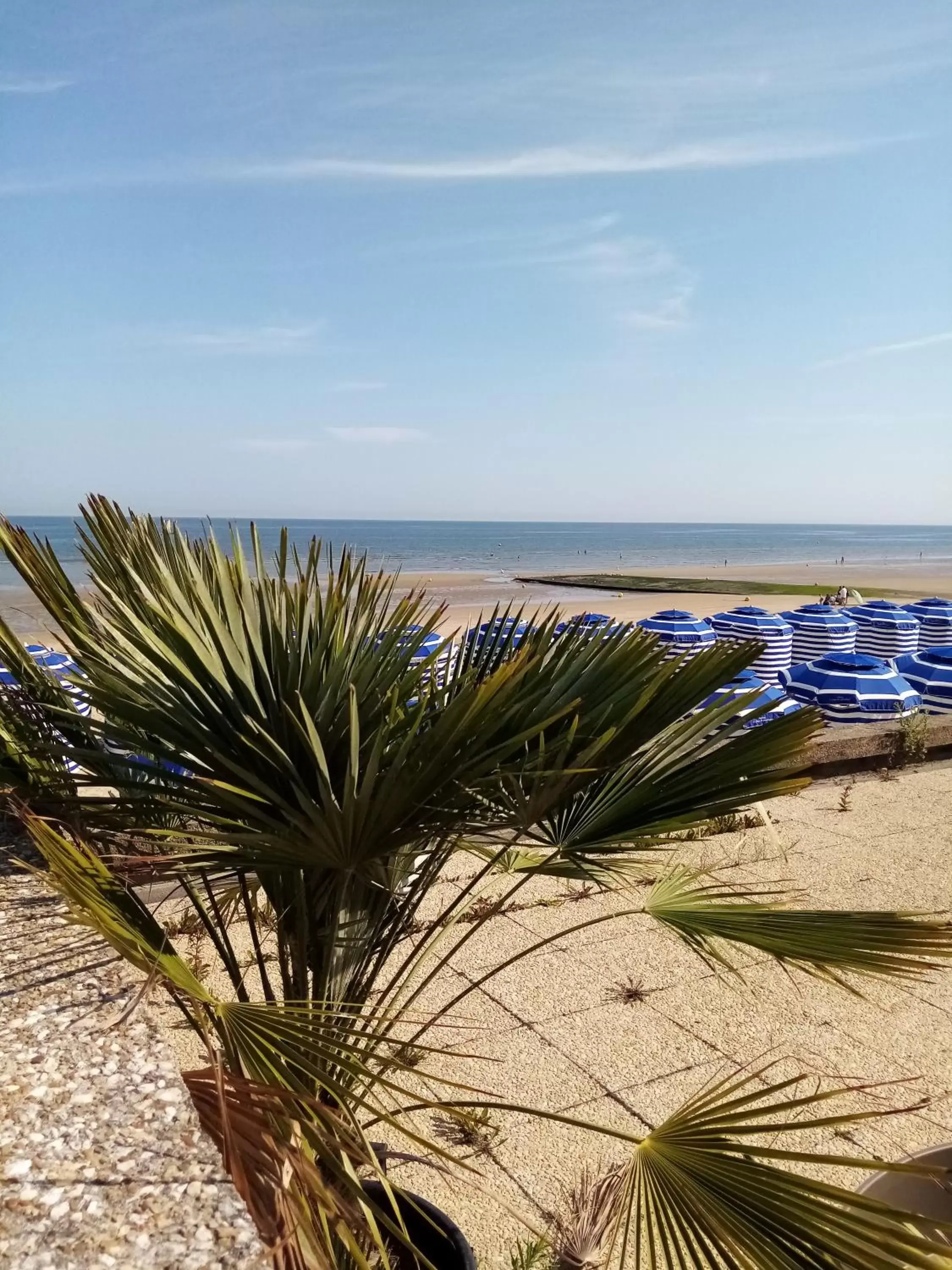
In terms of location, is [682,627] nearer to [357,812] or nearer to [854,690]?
[854,690]

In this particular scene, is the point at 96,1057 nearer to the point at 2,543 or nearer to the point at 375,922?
the point at 375,922

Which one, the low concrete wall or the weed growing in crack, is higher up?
the low concrete wall

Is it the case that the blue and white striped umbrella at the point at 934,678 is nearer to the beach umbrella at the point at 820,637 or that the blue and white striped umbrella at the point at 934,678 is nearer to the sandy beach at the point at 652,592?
the beach umbrella at the point at 820,637

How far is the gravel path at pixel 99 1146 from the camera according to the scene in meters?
1.32

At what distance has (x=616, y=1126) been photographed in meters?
3.50

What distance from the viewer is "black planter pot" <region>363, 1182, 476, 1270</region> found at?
8.27 feet

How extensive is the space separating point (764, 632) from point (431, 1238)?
1192 cm

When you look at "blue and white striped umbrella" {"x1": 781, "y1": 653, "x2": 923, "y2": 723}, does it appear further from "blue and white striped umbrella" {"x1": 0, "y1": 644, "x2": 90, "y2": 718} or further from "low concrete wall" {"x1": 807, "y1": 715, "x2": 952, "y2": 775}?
"blue and white striped umbrella" {"x1": 0, "y1": 644, "x2": 90, "y2": 718}

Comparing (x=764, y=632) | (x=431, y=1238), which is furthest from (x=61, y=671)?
(x=764, y=632)

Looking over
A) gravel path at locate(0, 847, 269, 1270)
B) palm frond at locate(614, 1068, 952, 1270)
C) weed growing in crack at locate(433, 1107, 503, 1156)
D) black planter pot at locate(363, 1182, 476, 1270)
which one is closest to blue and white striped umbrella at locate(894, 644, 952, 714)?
weed growing in crack at locate(433, 1107, 503, 1156)

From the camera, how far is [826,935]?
2002 mm

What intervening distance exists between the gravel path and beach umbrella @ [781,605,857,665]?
43.8 ft

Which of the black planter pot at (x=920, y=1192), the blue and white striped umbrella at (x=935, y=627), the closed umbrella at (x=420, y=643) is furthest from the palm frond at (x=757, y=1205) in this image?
the blue and white striped umbrella at (x=935, y=627)

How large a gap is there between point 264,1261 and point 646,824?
3.77ft
